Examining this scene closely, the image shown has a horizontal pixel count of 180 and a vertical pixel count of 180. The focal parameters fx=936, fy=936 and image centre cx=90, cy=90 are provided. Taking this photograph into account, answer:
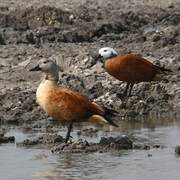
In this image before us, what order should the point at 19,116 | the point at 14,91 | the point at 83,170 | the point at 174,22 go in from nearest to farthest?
1. the point at 83,170
2. the point at 19,116
3. the point at 14,91
4. the point at 174,22

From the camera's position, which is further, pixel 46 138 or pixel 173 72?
pixel 173 72

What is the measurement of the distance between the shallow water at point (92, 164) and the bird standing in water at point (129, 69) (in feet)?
10.9

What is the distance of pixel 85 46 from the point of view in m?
19.2

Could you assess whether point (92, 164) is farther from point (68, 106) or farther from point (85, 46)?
point (85, 46)

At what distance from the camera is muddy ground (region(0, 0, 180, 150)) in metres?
14.8

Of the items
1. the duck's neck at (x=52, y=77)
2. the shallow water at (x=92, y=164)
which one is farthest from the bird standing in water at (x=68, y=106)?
the shallow water at (x=92, y=164)

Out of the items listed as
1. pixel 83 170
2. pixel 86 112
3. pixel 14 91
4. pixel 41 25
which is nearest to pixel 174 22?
pixel 41 25

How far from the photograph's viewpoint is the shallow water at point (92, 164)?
10109mm

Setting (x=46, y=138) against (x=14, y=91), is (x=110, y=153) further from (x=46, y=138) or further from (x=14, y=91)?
(x=14, y=91)

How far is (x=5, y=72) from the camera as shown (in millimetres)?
17016

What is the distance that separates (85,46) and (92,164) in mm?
8656

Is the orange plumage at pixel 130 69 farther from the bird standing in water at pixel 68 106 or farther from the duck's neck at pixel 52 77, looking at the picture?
the bird standing in water at pixel 68 106

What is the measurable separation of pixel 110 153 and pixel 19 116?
306cm

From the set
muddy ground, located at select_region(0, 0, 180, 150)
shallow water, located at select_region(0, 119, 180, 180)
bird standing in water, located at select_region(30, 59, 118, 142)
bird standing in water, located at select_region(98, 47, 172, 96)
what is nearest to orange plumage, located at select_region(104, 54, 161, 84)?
bird standing in water, located at select_region(98, 47, 172, 96)
